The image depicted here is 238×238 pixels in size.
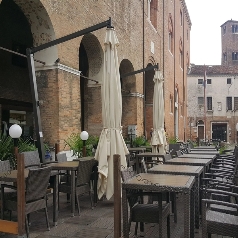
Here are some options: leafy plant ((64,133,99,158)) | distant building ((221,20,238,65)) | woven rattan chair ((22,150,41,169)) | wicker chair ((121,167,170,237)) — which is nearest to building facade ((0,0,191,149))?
leafy plant ((64,133,99,158))

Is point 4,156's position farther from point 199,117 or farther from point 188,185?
point 199,117

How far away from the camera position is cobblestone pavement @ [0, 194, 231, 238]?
4328 mm

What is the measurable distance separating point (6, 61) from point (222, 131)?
32953 mm

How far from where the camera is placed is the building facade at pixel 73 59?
8586mm

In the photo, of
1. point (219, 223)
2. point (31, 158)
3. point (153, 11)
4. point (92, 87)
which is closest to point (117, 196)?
point (219, 223)

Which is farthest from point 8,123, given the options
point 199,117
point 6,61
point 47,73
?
point 199,117

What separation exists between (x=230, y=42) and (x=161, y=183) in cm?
5144

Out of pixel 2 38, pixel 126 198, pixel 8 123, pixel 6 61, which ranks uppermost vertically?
pixel 2 38

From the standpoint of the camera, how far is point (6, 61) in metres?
12.0

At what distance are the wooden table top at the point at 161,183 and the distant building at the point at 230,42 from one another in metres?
50.7

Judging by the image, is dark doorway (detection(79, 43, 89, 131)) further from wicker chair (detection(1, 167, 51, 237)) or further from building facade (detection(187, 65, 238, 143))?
building facade (detection(187, 65, 238, 143))

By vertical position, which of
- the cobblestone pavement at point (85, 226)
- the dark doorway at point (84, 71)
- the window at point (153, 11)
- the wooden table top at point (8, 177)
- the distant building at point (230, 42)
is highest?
the distant building at point (230, 42)

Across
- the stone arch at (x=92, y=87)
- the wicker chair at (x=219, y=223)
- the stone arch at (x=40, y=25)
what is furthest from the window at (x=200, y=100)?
the wicker chair at (x=219, y=223)

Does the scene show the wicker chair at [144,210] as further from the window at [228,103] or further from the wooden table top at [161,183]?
the window at [228,103]
